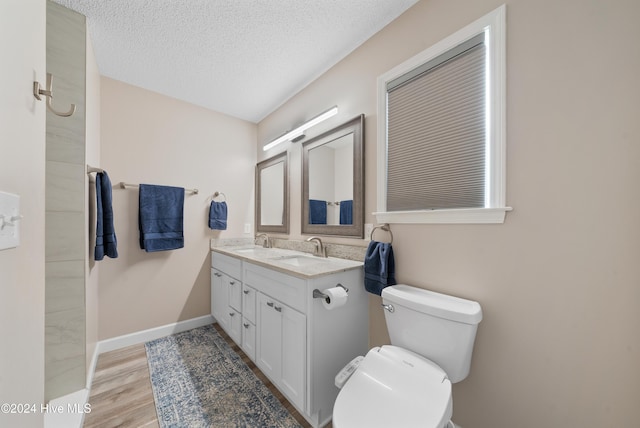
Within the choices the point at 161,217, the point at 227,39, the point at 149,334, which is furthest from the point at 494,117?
the point at 149,334

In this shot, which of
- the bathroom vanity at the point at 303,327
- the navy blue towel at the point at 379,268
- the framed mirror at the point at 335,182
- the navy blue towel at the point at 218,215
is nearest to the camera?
the bathroom vanity at the point at 303,327

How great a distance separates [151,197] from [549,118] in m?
2.76

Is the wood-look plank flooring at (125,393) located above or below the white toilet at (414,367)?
below

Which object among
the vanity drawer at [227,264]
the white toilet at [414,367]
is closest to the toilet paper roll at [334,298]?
the white toilet at [414,367]

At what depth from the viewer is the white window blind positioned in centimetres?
119

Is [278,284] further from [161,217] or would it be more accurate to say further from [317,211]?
[161,217]

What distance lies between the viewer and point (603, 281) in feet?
2.87

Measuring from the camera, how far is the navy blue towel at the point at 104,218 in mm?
1724

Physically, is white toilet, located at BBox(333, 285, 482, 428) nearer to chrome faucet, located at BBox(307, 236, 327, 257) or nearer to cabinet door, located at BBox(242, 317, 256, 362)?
chrome faucet, located at BBox(307, 236, 327, 257)

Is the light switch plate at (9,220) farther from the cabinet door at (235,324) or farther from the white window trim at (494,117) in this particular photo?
the cabinet door at (235,324)

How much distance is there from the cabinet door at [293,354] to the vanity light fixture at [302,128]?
1.45 meters

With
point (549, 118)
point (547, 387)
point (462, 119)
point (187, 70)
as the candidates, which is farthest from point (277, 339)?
point (187, 70)

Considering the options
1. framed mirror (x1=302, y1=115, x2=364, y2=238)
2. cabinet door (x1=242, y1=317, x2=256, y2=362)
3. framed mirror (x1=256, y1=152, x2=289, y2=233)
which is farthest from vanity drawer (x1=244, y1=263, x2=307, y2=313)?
framed mirror (x1=256, y1=152, x2=289, y2=233)

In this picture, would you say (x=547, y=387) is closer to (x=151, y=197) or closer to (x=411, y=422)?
(x=411, y=422)
